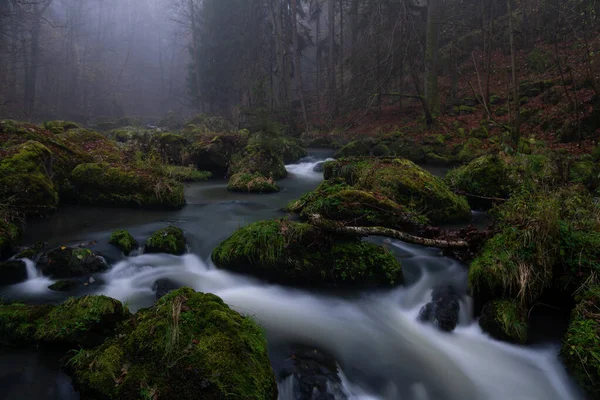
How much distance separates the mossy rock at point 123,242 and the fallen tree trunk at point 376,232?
333 centimetres

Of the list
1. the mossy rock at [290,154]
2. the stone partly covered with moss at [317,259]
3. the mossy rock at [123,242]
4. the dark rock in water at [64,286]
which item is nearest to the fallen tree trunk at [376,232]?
the stone partly covered with moss at [317,259]

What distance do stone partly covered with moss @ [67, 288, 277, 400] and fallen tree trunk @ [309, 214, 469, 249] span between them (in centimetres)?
228

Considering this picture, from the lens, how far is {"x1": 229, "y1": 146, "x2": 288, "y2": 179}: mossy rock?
43.1 feet

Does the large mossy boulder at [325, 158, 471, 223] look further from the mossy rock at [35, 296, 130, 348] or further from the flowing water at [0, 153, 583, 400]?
the mossy rock at [35, 296, 130, 348]

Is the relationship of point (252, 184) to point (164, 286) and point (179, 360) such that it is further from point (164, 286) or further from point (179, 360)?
point (179, 360)

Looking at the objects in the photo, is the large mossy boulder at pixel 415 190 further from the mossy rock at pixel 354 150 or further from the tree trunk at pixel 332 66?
the tree trunk at pixel 332 66

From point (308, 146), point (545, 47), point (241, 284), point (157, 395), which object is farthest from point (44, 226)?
point (545, 47)

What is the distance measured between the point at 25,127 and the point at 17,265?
710cm

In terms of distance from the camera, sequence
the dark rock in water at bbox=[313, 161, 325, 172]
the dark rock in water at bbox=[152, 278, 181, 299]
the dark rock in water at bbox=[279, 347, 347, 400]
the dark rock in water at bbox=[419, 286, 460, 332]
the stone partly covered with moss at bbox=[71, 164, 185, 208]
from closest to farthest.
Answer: the dark rock in water at bbox=[279, 347, 347, 400] < the dark rock in water at bbox=[419, 286, 460, 332] < the dark rock in water at bbox=[152, 278, 181, 299] < the stone partly covered with moss at bbox=[71, 164, 185, 208] < the dark rock in water at bbox=[313, 161, 325, 172]

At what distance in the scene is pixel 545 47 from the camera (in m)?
19.3

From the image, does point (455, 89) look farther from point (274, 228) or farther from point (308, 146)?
point (274, 228)

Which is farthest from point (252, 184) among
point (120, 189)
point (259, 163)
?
point (120, 189)

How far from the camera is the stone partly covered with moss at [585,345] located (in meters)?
3.48

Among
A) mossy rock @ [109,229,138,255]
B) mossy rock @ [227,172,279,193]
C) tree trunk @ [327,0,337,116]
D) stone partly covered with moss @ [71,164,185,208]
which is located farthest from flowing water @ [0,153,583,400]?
tree trunk @ [327,0,337,116]
